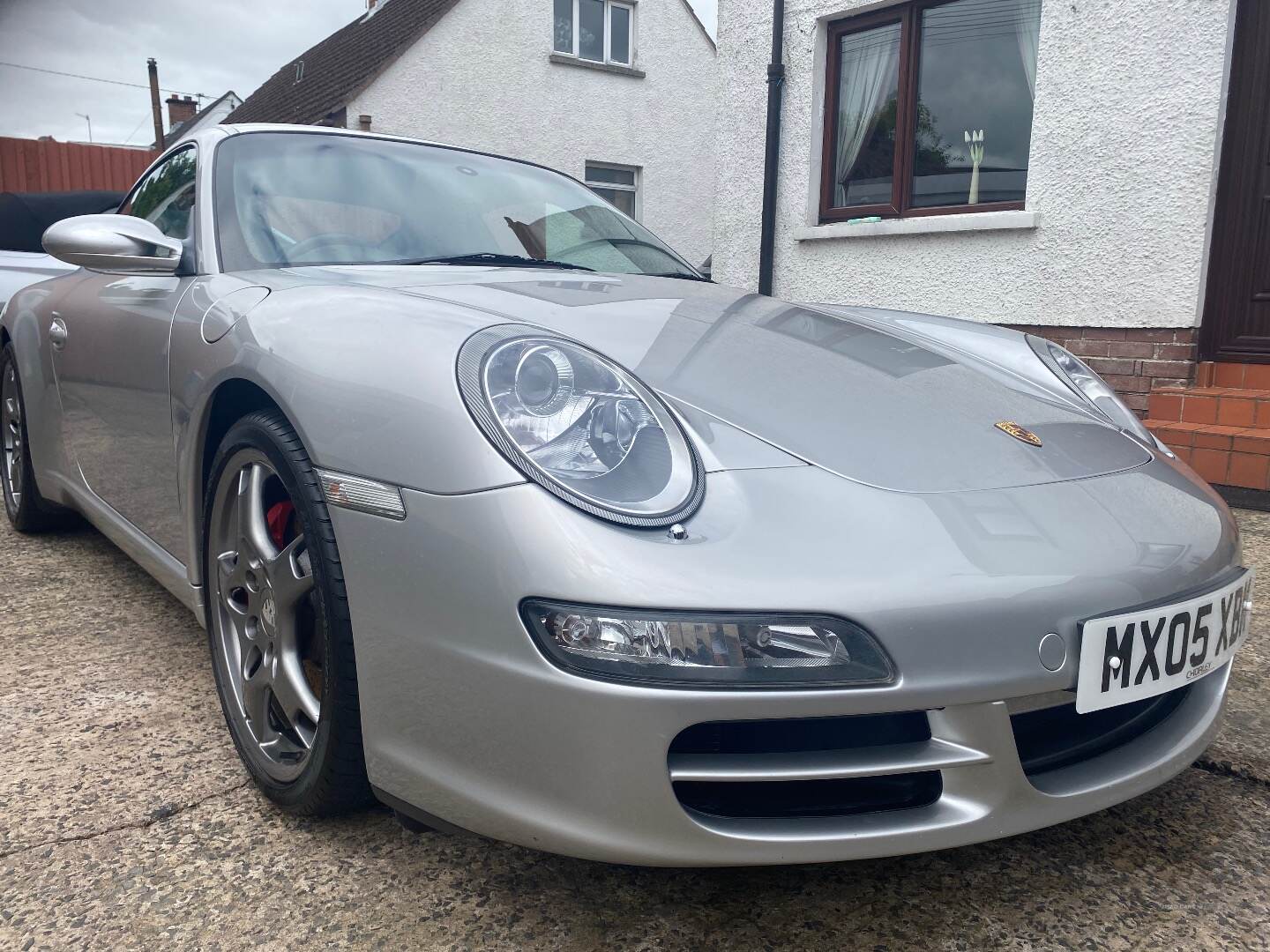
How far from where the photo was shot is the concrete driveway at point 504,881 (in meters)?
1.36

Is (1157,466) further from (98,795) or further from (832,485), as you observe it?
(98,795)

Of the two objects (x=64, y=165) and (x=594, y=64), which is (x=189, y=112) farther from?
(x=594, y=64)

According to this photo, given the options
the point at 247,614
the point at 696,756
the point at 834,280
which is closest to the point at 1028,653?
the point at 696,756

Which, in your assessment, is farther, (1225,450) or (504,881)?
(1225,450)

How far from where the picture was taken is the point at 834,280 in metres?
6.01

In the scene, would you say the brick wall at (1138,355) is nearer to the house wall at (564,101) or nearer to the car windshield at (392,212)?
the car windshield at (392,212)

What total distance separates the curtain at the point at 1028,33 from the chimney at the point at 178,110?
87.0ft

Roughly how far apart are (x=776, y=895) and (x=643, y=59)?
575 inches

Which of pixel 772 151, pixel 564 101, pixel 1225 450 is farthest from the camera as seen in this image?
pixel 564 101

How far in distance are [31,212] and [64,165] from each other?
30.9ft

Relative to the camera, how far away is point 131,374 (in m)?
2.21

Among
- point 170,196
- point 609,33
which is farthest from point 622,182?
point 170,196

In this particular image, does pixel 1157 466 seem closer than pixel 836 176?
Yes

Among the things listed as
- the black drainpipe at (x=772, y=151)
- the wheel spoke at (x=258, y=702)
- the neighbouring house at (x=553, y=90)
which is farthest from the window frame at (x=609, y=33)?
the wheel spoke at (x=258, y=702)
